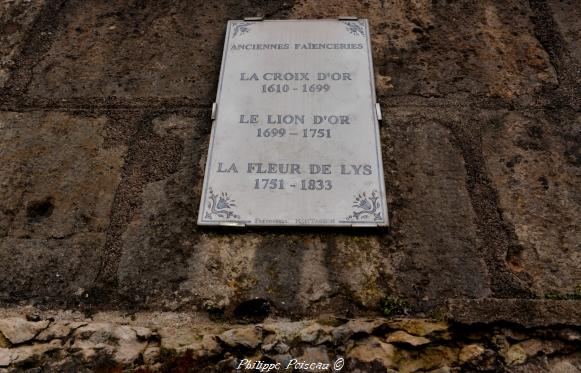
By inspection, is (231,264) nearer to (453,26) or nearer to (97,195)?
(97,195)

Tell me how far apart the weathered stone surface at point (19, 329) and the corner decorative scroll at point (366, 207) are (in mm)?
1207

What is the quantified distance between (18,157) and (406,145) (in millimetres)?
1761

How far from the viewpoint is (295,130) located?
2369 mm

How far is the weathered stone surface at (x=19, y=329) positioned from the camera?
185 cm

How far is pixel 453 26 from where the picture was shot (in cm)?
285

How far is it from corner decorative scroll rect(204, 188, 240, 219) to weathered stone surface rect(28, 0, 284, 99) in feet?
2.02

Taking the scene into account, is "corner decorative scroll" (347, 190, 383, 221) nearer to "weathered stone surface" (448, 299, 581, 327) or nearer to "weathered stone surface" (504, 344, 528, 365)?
"weathered stone surface" (448, 299, 581, 327)

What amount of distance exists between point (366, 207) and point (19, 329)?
4.44 ft

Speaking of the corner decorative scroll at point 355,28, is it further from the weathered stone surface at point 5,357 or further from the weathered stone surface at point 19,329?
the weathered stone surface at point 5,357

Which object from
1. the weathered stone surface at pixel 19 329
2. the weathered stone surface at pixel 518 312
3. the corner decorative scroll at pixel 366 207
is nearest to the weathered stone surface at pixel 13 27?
the weathered stone surface at pixel 19 329

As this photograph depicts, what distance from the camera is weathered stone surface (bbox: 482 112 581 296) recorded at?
204 centimetres

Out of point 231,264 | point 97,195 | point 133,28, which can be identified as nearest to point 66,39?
point 133,28

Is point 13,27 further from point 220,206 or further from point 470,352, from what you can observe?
point 470,352

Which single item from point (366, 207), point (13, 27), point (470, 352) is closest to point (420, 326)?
point (470, 352)
